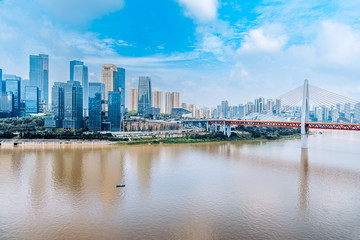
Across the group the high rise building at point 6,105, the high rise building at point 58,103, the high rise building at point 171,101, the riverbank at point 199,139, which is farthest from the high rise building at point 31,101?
the high rise building at point 171,101

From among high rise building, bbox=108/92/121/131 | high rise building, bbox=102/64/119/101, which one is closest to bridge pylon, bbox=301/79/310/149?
high rise building, bbox=108/92/121/131

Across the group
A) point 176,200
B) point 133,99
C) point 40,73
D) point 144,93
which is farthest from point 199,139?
point 40,73

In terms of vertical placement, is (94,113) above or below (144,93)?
below

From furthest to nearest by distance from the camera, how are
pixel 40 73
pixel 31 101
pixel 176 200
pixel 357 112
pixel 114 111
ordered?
pixel 40 73 → pixel 31 101 → pixel 114 111 → pixel 357 112 → pixel 176 200

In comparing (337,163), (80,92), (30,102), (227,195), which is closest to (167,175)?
(227,195)

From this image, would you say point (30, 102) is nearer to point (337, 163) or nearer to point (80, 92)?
point (80, 92)

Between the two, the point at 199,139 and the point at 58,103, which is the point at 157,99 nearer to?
the point at 58,103

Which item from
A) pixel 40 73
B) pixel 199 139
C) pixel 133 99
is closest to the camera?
pixel 199 139

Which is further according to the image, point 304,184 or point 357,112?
point 357,112
